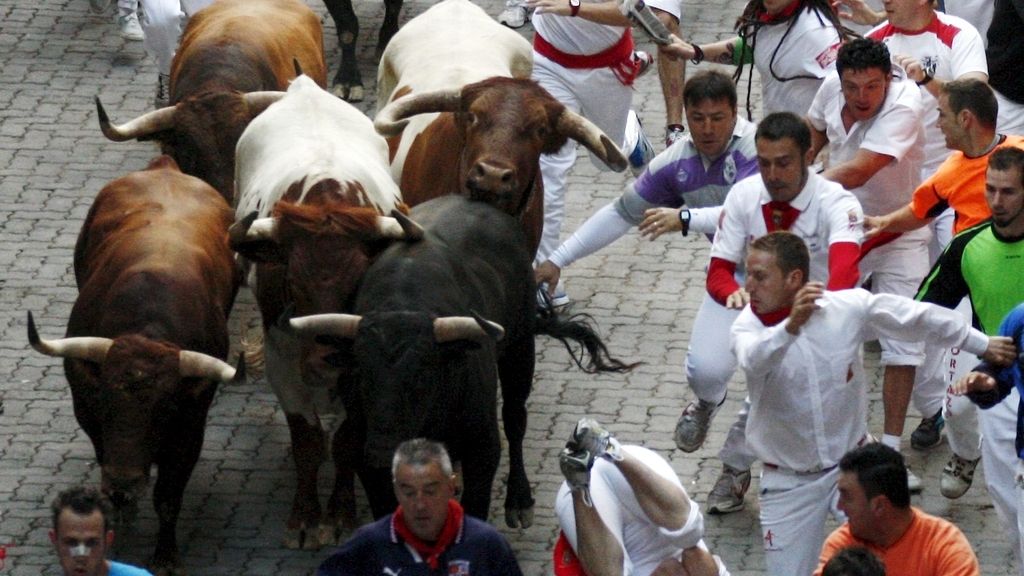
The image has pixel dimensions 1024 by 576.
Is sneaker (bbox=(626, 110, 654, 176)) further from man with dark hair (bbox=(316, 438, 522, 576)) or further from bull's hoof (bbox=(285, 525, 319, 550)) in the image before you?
man with dark hair (bbox=(316, 438, 522, 576))

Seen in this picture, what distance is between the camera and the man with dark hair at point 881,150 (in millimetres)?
10305

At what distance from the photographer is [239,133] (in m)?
11.5

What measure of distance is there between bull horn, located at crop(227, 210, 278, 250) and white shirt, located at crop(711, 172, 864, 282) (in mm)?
2087

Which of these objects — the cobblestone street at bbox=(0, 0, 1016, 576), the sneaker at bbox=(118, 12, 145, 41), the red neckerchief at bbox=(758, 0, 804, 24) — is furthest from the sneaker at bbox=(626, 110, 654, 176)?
the sneaker at bbox=(118, 12, 145, 41)

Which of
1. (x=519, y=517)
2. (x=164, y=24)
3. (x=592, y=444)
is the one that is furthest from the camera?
(x=164, y=24)

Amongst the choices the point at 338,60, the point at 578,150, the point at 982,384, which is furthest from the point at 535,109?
the point at 338,60

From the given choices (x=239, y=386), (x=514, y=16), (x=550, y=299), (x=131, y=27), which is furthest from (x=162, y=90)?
(x=550, y=299)

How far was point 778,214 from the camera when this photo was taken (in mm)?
9469

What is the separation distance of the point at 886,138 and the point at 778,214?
1.19 metres

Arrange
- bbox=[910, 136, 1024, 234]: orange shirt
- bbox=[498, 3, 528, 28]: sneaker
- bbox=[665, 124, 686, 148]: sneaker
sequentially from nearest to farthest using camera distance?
bbox=[910, 136, 1024, 234]: orange shirt → bbox=[665, 124, 686, 148]: sneaker → bbox=[498, 3, 528, 28]: sneaker

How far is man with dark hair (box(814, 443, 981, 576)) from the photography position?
7301 millimetres

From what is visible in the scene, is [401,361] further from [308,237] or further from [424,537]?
[424,537]

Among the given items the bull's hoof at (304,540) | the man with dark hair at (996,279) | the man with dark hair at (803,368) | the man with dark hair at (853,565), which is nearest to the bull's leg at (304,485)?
the bull's hoof at (304,540)

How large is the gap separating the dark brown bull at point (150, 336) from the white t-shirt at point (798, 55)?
3327 mm
